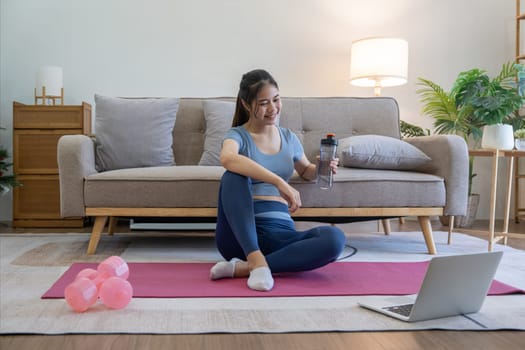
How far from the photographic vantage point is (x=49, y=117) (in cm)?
384

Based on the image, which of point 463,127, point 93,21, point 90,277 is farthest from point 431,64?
point 90,277

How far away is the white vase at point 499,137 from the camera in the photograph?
2.79 metres

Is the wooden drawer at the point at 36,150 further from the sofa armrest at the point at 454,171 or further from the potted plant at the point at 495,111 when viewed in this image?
the potted plant at the point at 495,111

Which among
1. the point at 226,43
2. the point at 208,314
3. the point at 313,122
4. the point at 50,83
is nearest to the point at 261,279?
the point at 208,314

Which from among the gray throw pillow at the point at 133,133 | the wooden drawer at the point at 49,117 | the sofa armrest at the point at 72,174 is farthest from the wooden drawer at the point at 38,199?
the sofa armrest at the point at 72,174

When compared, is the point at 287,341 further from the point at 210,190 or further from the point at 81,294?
the point at 210,190

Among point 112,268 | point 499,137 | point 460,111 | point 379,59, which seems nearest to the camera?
point 112,268

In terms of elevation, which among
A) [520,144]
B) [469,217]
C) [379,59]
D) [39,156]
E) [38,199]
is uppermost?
[379,59]

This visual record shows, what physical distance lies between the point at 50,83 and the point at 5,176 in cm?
71

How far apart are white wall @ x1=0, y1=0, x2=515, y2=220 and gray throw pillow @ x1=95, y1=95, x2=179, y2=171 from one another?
1261 millimetres

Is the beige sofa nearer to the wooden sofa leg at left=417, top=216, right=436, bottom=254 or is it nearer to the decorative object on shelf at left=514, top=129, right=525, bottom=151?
the wooden sofa leg at left=417, top=216, right=436, bottom=254

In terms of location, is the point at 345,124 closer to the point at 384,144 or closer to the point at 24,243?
the point at 384,144

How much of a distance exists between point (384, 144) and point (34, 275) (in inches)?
63.7

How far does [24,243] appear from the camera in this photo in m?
2.98
